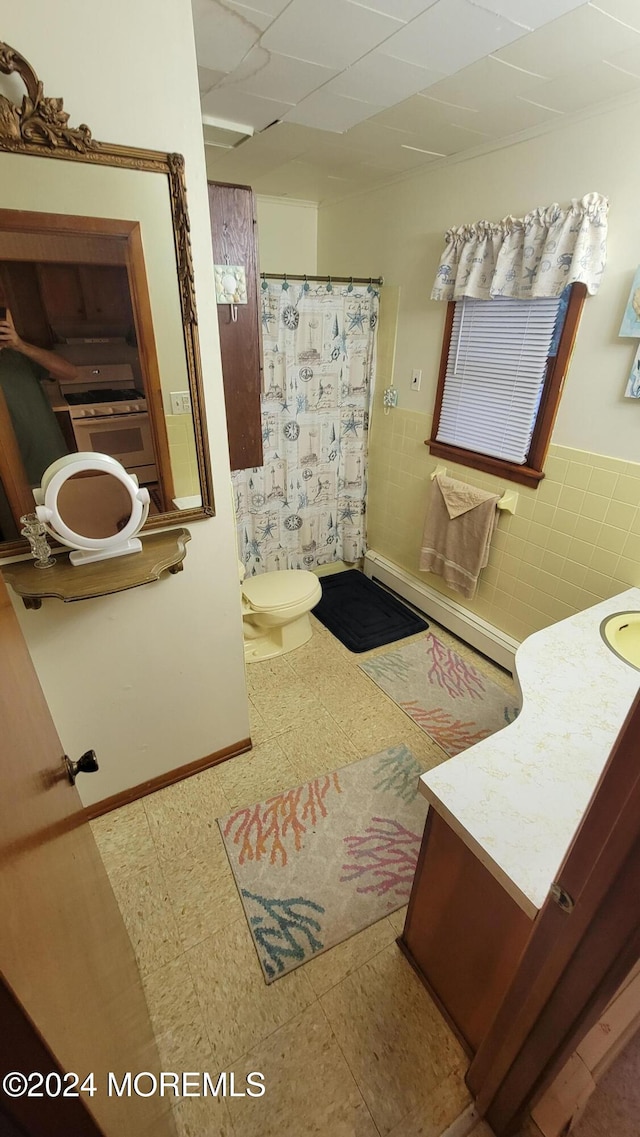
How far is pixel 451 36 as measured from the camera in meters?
1.21

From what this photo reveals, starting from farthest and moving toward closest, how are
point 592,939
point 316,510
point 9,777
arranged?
point 316,510
point 592,939
point 9,777

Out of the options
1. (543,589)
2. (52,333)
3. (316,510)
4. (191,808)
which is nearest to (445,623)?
(543,589)

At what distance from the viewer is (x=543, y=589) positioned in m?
2.16

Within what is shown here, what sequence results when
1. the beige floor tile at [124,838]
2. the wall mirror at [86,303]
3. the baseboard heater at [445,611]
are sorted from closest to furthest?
the wall mirror at [86,303]
the beige floor tile at [124,838]
the baseboard heater at [445,611]

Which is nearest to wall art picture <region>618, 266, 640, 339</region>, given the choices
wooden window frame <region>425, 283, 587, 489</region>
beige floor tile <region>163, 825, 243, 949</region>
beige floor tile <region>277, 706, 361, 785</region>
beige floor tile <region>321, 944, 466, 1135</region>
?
wooden window frame <region>425, 283, 587, 489</region>

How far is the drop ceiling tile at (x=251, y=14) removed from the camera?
1.11m

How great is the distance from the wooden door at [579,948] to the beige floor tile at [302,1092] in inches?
14.0

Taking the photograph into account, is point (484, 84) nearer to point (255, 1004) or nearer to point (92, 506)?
point (92, 506)

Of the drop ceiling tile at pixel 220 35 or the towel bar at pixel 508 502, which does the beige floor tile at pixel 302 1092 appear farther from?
the drop ceiling tile at pixel 220 35

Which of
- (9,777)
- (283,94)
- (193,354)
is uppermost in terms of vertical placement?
(283,94)

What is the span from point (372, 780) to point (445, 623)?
1.16m

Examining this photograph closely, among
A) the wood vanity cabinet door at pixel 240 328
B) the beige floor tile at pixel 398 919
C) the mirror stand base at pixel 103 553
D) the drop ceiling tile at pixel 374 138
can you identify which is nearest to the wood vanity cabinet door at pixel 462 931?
the beige floor tile at pixel 398 919

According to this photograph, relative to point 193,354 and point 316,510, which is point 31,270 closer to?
point 193,354

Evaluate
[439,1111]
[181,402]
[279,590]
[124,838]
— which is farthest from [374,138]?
[439,1111]
